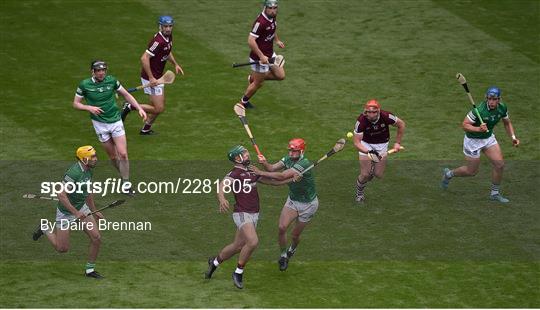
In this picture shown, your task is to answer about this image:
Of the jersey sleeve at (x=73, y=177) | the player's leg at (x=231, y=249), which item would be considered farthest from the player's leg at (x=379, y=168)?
the jersey sleeve at (x=73, y=177)

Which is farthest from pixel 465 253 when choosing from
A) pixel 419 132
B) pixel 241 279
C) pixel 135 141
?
pixel 135 141

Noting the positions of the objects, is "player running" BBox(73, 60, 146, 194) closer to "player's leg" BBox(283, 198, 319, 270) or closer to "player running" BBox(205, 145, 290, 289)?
"player running" BBox(205, 145, 290, 289)

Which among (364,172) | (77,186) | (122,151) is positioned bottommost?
(122,151)

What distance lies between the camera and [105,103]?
22391mm

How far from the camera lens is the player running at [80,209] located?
755 inches

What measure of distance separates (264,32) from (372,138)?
4673 mm

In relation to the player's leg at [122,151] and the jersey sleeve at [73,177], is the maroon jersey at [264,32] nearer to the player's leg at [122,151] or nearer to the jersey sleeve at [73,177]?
the player's leg at [122,151]

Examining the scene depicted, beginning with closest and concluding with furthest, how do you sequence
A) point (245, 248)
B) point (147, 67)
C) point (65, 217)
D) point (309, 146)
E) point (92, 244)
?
point (245, 248), point (92, 244), point (65, 217), point (147, 67), point (309, 146)

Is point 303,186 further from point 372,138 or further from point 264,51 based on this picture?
point 264,51

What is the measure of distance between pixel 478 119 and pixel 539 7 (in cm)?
1110

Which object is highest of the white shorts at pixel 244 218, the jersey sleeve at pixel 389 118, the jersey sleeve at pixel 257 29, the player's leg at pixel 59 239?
the white shorts at pixel 244 218

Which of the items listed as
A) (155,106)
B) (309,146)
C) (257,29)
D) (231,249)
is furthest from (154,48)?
(231,249)

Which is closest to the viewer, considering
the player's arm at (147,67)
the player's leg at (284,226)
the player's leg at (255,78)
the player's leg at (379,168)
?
the player's leg at (284,226)

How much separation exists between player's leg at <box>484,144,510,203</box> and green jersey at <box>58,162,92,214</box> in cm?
760
